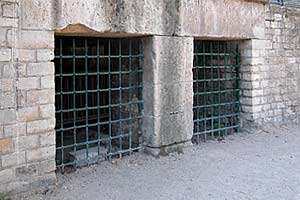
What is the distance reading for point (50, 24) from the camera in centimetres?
382

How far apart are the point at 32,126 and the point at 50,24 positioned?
1.00 m

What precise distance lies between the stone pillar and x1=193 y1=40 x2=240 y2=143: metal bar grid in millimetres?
1142

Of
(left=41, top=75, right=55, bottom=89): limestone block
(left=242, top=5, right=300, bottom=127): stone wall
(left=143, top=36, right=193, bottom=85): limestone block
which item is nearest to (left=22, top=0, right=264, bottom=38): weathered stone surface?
(left=143, top=36, right=193, bottom=85): limestone block

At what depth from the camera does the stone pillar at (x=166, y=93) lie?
194 inches

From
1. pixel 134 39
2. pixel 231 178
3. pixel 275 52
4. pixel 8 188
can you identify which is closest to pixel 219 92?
pixel 275 52

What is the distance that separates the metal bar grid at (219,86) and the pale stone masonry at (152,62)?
0.16m

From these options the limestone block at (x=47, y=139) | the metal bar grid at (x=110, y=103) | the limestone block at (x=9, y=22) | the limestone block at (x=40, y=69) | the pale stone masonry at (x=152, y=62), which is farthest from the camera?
the metal bar grid at (x=110, y=103)

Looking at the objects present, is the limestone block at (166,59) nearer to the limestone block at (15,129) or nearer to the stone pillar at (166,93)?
the stone pillar at (166,93)

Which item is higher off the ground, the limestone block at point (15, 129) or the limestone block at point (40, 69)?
the limestone block at point (40, 69)

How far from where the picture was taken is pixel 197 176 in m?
4.32

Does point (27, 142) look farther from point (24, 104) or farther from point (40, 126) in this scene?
point (24, 104)

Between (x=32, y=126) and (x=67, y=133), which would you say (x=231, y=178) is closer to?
(x=32, y=126)

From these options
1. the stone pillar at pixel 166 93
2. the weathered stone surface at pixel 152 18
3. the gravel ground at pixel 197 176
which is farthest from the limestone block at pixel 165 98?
the weathered stone surface at pixel 152 18

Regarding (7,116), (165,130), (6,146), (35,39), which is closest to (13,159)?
(6,146)
